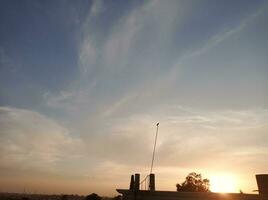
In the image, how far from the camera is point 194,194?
1235 centimetres

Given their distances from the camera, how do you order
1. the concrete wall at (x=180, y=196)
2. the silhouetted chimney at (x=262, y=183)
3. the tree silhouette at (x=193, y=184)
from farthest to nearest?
the tree silhouette at (x=193, y=184), the silhouetted chimney at (x=262, y=183), the concrete wall at (x=180, y=196)

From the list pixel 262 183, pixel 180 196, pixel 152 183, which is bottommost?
pixel 180 196

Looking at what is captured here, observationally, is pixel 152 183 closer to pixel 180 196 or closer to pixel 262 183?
pixel 180 196

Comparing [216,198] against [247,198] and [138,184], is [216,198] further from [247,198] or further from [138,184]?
[138,184]

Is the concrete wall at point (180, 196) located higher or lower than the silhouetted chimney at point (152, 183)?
lower

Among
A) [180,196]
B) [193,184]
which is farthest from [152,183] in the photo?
[193,184]

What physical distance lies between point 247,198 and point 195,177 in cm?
4707

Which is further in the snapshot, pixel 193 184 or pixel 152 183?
pixel 193 184

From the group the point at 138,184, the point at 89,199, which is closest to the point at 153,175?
the point at 138,184

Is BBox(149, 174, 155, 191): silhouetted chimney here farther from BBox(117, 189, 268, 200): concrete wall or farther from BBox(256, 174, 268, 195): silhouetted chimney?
BBox(256, 174, 268, 195): silhouetted chimney

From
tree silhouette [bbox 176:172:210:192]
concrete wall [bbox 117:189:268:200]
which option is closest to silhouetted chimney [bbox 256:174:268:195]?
concrete wall [bbox 117:189:268:200]

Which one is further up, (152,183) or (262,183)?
(152,183)

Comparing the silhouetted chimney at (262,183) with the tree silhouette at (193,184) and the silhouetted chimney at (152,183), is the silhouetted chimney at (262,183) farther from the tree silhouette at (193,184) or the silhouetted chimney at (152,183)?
the tree silhouette at (193,184)

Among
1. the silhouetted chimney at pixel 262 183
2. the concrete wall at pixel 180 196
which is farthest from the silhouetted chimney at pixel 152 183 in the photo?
the silhouetted chimney at pixel 262 183
